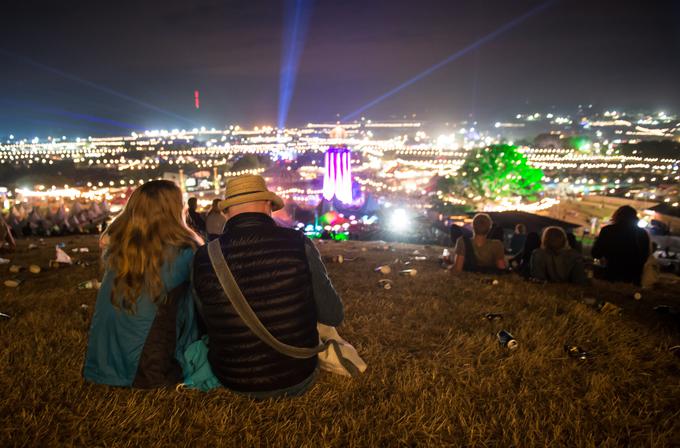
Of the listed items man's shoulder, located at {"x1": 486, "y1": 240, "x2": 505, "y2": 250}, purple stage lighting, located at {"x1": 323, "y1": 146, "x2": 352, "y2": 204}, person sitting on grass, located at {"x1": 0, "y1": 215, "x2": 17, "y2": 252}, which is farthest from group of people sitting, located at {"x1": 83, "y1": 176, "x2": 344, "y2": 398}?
purple stage lighting, located at {"x1": 323, "y1": 146, "x2": 352, "y2": 204}

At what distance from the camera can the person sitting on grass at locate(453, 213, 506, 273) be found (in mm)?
6617

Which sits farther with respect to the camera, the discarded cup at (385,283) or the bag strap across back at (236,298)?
the discarded cup at (385,283)

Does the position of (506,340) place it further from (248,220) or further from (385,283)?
(248,220)

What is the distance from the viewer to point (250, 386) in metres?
2.65

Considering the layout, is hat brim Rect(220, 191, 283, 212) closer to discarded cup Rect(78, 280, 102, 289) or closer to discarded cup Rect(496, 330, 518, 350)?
discarded cup Rect(496, 330, 518, 350)

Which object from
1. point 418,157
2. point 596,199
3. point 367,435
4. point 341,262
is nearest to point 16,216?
point 341,262

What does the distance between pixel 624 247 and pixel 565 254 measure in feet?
5.60

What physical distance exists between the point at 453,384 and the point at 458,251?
3.81 m

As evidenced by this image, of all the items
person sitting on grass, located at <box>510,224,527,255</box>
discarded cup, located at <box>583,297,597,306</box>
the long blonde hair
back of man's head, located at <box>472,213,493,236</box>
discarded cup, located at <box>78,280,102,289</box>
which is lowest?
person sitting on grass, located at <box>510,224,527,255</box>

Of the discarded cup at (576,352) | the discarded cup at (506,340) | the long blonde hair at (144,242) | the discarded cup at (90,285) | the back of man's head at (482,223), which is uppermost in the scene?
the long blonde hair at (144,242)

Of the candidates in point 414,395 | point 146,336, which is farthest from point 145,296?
point 414,395

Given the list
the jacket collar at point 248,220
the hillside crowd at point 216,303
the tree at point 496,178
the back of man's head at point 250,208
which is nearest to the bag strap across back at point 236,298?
the hillside crowd at point 216,303

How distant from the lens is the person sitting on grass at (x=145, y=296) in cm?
262

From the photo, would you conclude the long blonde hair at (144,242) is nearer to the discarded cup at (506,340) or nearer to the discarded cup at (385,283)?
the discarded cup at (506,340)
